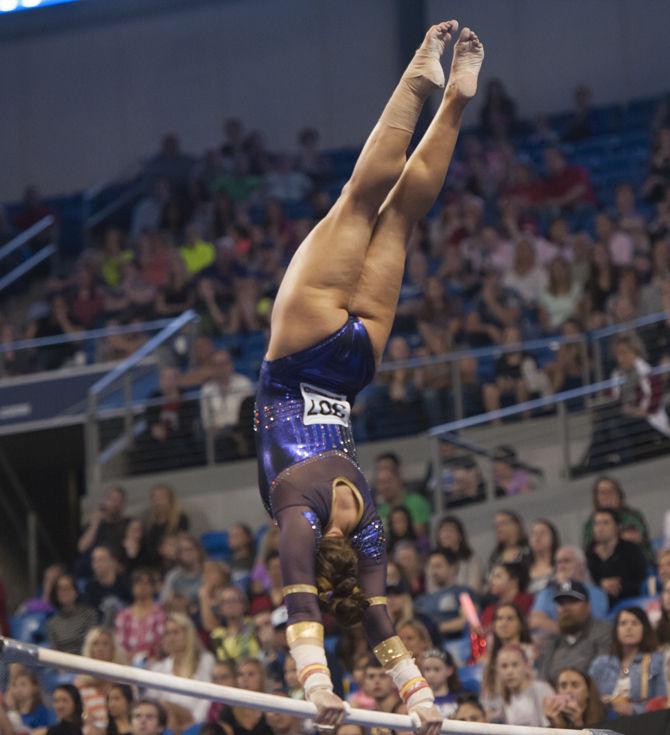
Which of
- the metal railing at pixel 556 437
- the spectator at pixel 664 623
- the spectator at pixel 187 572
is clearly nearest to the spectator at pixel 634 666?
the spectator at pixel 664 623

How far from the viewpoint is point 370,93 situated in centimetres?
1634

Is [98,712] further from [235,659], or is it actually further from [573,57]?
[573,57]

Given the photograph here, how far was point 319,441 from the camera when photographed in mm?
5715

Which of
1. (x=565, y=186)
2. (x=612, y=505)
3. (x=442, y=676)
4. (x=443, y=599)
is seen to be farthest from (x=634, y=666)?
(x=565, y=186)

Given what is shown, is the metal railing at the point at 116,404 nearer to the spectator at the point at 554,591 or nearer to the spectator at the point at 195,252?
the spectator at the point at 195,252

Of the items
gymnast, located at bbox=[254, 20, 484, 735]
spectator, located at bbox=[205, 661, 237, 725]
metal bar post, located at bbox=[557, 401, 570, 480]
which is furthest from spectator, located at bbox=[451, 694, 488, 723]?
metal bar post, located at bbox=[557, 401, 570, 480]

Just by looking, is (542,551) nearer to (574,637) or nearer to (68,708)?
(574,637)

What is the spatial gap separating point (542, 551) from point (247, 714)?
1915 millimetres

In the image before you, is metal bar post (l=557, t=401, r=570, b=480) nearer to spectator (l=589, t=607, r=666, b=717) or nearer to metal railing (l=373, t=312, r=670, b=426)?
metal railing (l=373, t=312, r=670, b=426)

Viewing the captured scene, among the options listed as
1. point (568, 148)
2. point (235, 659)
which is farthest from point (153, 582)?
point (568, 148)

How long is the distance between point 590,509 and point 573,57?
22.6 ft

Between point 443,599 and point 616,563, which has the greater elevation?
point 616,563

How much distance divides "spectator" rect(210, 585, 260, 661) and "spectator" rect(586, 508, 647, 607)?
1.97 meters

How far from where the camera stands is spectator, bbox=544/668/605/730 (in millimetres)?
6926
